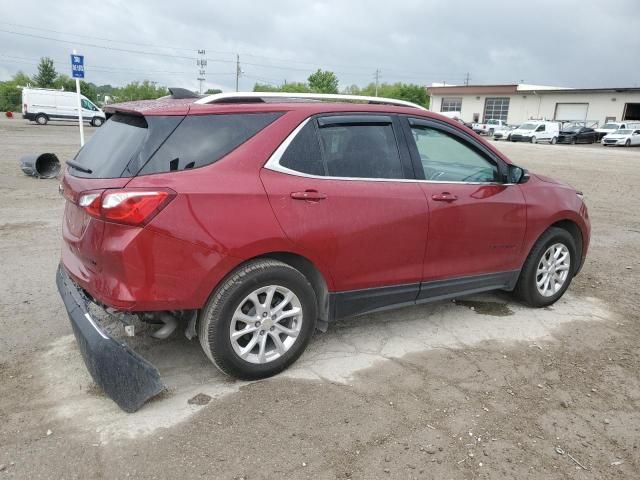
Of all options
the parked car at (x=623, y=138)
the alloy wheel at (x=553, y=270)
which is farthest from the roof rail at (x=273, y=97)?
the parked car at (x=623, y=138)

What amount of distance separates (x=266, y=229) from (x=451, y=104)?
70144 millimetres

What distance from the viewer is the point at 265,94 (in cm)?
354

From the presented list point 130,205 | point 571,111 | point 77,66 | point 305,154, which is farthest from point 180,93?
point 571,111

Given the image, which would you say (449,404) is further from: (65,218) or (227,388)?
(65,218)

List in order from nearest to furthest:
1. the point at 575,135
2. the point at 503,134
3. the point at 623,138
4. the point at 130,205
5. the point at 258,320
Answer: the point at 130,205 < the point at 258,320 < the point at 623,138 < the point at 575,135 < the point at 503,134

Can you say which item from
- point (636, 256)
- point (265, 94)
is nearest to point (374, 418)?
point (265, 94)

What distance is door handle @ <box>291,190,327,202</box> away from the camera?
325cm

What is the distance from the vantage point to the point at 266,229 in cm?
312

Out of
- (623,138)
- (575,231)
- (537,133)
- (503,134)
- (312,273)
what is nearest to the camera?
(312,273)

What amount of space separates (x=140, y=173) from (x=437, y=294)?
2.37 meters

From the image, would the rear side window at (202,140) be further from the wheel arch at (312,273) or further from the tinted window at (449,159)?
the tinted window at (449,159)

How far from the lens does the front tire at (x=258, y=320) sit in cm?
308

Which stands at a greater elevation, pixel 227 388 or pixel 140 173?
pixel 140 173

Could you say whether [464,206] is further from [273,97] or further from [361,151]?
[273,97]
